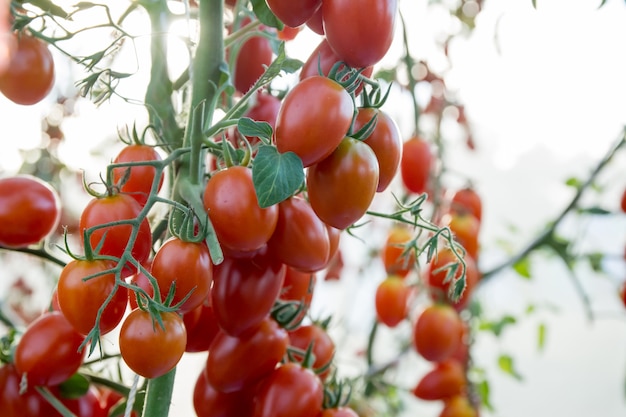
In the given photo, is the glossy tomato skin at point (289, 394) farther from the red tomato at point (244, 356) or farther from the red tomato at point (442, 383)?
the red tomato at point (442, 383)

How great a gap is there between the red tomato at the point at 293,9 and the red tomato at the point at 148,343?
190mm

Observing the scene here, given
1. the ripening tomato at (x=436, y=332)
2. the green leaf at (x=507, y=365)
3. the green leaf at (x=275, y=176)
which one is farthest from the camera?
the green leaf at (x=507, y=365)

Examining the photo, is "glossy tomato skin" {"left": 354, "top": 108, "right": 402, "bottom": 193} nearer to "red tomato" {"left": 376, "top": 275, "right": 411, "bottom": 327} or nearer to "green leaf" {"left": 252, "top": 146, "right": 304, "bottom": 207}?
"green leaf" {"left": 252, "top": 146, "right": 304, "bottom": 207}

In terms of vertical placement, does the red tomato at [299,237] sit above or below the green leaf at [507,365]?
above

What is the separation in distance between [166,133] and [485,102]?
1093 mm

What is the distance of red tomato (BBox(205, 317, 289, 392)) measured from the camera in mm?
476

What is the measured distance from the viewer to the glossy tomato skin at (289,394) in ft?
1.53

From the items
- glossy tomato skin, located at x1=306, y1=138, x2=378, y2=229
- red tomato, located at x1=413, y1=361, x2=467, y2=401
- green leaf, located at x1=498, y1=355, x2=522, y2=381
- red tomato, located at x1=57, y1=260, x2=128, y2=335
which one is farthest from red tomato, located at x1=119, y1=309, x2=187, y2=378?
green leaf, located at x1=498, y1=355, x2=522, y2=381

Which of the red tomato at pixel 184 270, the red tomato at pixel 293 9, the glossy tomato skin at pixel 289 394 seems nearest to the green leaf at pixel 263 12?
the red tomato at pixel 293 9

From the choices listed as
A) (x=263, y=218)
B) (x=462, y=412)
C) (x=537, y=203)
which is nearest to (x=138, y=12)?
(x=263, y=218)

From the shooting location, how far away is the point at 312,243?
0.40m

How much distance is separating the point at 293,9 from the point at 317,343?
0.32 metres

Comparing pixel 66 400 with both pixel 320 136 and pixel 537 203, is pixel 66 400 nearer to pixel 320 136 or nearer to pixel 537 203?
pixel 320 136

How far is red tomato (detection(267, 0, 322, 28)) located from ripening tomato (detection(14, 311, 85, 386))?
0.96ft
